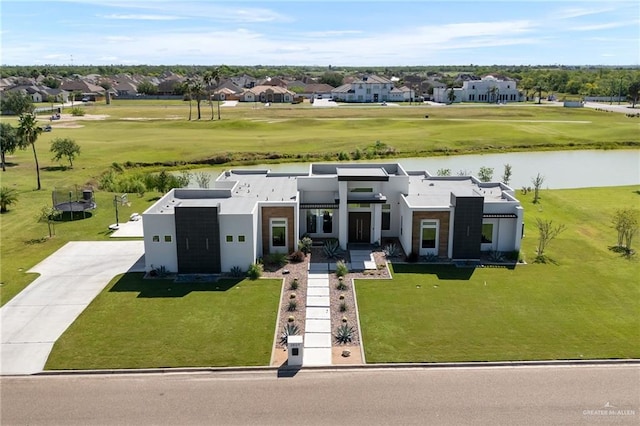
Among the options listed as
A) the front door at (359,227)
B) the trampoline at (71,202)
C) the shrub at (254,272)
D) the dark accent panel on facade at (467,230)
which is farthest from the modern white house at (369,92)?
the shrub at (254,272)

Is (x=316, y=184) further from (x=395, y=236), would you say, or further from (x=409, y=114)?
(x=409, y=114)

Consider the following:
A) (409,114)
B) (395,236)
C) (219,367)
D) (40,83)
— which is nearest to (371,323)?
(219,367)

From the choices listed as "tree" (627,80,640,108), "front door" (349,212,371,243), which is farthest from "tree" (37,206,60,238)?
"tree" (627,80,640,108)

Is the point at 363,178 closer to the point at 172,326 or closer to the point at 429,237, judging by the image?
the point at 429,237

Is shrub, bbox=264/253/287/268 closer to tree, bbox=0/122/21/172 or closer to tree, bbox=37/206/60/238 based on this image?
tree, bbox=37/206/60/238

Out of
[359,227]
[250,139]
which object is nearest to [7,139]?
[250,139]
